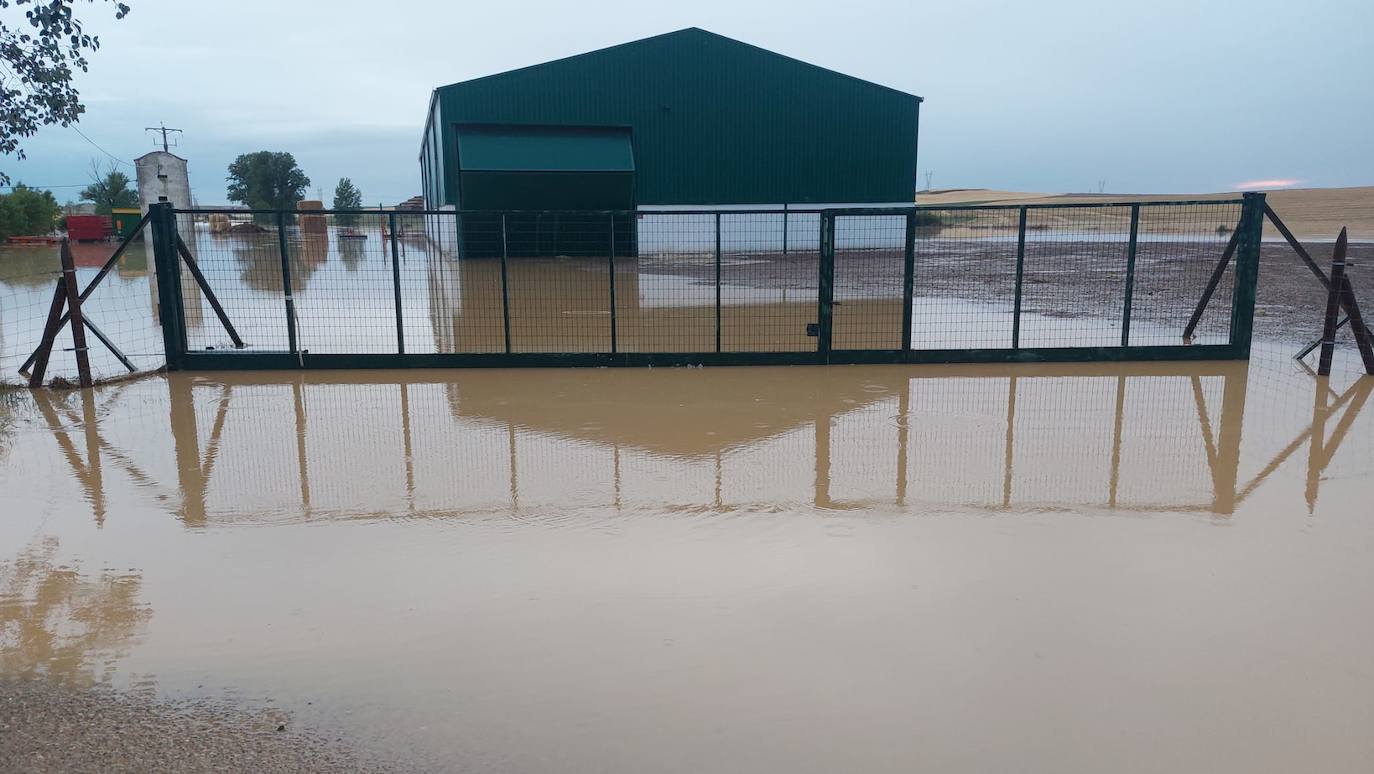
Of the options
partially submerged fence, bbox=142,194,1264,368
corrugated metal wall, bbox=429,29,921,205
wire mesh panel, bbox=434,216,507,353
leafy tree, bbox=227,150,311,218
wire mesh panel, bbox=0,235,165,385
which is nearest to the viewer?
partially submerged fence, bbox=142,194,1264,368

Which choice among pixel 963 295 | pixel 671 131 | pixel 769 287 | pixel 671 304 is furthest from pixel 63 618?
pixel 671 131

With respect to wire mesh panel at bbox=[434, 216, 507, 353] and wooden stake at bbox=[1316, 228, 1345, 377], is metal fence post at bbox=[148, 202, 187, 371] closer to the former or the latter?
wire mesh panel at bbox=[434, 216, 507, 353]

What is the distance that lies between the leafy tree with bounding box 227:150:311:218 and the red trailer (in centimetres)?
4772

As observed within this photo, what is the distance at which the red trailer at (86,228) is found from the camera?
47500 mm

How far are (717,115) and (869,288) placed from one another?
14.4m

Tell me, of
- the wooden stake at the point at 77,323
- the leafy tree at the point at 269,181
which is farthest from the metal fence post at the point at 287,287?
the leafy tree at the point at 269,181

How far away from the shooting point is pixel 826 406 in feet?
30.3

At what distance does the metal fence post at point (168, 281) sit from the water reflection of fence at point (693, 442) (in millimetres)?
669

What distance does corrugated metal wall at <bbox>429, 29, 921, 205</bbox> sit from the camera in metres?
34.3

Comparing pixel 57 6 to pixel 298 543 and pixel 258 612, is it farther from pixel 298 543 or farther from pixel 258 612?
pixel 258 612

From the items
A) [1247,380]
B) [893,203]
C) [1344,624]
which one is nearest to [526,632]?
[1344,624]

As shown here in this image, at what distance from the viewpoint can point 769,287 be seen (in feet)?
77.0

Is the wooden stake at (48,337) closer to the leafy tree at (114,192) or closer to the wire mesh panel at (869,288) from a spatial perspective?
the wire mesh panel at (869,288)

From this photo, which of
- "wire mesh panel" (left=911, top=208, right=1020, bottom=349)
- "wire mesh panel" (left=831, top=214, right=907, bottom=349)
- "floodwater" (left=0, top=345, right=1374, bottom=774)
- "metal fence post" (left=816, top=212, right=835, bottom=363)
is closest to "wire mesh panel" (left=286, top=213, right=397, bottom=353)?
"floodwater" (left=0, top=345, right=1374, bottom=774)
